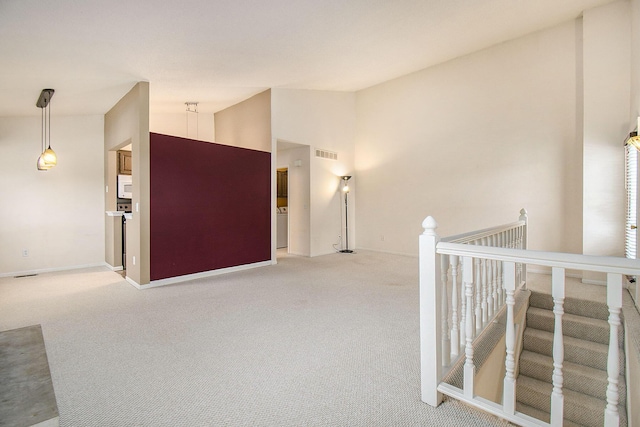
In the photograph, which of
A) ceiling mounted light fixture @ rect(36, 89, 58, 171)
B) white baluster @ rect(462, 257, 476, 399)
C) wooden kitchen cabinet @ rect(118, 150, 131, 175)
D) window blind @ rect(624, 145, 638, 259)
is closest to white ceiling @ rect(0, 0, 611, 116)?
ceiling mounted light fixture @ rect(36, 89, 58, 171)

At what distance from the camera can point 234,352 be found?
2332mm

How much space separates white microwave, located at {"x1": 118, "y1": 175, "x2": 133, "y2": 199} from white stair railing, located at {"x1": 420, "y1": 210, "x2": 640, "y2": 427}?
5907mm

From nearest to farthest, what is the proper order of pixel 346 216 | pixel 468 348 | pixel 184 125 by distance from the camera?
pixel 468 348
pixel 184 125
pixel 346 216

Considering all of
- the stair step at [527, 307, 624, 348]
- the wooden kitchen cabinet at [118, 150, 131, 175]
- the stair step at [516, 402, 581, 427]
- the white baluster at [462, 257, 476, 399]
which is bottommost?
the stair step at [516, 402, 581, 427]

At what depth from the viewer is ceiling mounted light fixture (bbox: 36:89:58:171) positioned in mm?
4222

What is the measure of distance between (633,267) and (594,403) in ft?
8.23

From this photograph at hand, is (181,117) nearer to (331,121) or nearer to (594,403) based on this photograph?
(331,121)

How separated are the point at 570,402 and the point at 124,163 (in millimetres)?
7339

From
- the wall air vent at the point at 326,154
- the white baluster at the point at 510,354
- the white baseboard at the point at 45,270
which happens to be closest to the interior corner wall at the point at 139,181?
the white baseboard at the point at 45,270

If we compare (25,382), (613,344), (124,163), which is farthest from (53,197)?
(613,344)

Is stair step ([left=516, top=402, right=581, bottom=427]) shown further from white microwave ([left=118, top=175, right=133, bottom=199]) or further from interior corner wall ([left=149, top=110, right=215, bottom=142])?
interior corner wall ([left=149, top=110, right=215, bottom=142])

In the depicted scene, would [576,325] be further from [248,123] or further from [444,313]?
[248,123]

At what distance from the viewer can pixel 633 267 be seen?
108 centimetres

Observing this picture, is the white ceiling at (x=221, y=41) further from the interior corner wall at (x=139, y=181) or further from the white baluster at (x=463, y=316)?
the white baluster at (x=463, y=316)
